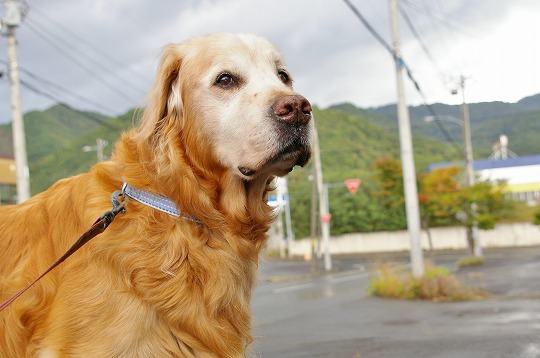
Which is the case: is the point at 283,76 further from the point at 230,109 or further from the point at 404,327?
the point at 404,327

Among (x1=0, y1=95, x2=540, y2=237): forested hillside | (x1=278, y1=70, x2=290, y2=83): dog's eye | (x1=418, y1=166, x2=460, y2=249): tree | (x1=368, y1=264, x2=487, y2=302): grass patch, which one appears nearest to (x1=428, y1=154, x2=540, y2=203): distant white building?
(x1=0, y1=95, x2=540, y2=237): forested hillside

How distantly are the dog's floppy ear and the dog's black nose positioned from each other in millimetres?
596

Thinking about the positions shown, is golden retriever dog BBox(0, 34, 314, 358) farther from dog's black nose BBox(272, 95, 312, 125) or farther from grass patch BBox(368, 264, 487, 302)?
grass patch BBox(368, 264, 487, 302)

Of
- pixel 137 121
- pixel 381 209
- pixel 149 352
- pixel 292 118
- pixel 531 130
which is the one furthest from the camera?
pixel 381 209

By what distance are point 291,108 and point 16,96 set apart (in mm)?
17830

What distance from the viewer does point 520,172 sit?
2400 inches

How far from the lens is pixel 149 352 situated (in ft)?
10.6

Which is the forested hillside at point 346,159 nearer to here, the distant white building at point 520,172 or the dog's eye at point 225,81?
the distant white building at point 520,172

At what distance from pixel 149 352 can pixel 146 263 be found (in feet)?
1.31

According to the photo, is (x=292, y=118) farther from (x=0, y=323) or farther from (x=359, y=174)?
(x=359, y=174)

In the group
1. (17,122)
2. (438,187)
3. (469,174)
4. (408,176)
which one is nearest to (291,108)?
(408,176)

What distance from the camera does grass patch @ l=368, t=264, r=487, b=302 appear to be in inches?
629

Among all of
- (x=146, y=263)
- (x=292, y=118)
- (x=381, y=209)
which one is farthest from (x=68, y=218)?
(x=381, y=209)

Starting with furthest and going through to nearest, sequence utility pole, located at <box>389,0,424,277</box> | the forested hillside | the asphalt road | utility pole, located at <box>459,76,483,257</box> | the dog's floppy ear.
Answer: the forested hillside < utility pole, located at <box>459,76,483,257</box> < utility pole, located at <box>389,0,424,277</box> < the asphalt road < the dog's floppy ear
